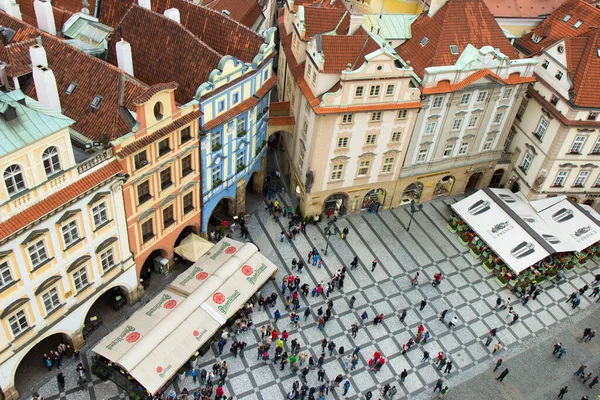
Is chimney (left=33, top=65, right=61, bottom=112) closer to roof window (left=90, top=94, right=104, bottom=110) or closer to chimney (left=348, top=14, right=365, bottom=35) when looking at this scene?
roof window (left=90, top=94, right=104, bottom=110)

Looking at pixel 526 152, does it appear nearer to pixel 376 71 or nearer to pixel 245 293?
pixel 376 71

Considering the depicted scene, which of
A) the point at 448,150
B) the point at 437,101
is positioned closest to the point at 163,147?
the point at 437,101

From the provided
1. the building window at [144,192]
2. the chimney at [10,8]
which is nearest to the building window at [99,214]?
the building window at [144,192]

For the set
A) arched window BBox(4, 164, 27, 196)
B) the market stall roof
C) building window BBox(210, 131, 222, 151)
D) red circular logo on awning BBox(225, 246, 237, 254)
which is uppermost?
arched window BBox(4, 164, 27, 196)

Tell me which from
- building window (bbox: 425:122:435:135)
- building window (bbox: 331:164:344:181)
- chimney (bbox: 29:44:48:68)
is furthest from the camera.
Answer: building window (bbox: 425:122:435:135)

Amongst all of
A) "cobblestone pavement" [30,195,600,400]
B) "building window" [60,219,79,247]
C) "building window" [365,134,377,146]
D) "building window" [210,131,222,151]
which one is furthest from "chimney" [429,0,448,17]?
"building window" [60,219,79,247]

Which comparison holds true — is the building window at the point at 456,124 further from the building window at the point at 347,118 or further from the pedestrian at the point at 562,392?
the pedestrian at the point at 562,392

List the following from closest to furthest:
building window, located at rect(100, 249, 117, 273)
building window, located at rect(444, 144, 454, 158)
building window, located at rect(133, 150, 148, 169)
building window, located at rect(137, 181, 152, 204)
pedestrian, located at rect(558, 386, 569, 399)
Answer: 1. building window, located at rect(133, 150, 148, 169)
2. building window, located at rect(100, 249, 117, 273)
3. building window, located at rect(137, 181, 152, 204)
4. pedestrian, located at rect(558, 386, 569, 399)
5. building window, located at rect(444, 144, 454, 158)
